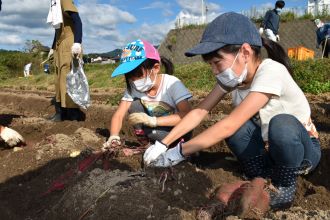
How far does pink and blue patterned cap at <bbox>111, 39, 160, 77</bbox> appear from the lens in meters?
2.92

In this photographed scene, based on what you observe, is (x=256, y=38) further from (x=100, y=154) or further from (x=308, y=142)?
(x=100, y=154)

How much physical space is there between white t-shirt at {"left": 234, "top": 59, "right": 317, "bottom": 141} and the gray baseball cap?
17cm

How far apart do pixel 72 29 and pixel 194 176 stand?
306cm

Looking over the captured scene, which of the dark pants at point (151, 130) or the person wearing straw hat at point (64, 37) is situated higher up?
the person wearing straw hat at point (64, 37)

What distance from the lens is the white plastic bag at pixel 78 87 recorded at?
4.89 m

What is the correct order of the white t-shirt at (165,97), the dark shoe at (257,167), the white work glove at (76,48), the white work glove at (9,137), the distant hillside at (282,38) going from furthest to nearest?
the distant hillside at (282,38)
the white work glove at (76,48)
the white work glove at (9,137)
the white t-shirt at (165,97)
the dark shoe at (257,167)

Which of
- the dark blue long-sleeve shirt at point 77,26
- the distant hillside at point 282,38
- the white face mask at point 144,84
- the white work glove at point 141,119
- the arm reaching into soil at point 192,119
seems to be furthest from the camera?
the distant hillside at point 282,38

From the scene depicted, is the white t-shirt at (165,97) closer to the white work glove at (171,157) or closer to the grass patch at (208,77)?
the white work glove at (171,157)

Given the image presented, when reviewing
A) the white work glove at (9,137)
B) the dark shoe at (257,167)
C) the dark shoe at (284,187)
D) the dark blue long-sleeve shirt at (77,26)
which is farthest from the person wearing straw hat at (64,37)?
the dark shoe at (284,187)

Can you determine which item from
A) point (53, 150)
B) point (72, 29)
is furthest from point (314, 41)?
point (53, 150)

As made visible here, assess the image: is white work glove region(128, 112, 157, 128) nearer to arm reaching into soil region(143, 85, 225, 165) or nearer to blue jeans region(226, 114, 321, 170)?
arm reaching into soil region(143, 85, 225, 165)

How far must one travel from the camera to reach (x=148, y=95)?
328cm

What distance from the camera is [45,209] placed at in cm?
244

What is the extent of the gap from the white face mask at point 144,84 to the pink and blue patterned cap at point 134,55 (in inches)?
6.5
